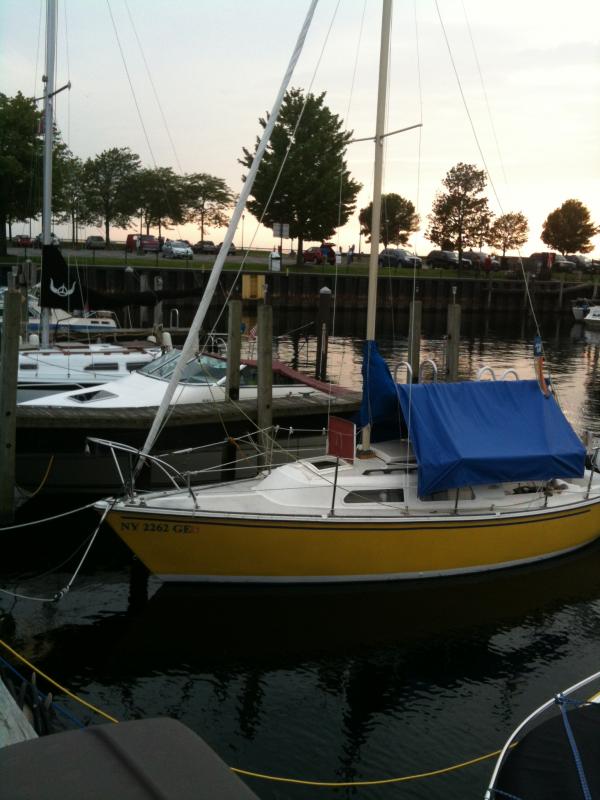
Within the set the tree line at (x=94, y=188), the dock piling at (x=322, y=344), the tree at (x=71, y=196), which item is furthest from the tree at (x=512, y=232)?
the dock piling at (x=322, y=344)

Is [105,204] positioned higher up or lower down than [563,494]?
higher up

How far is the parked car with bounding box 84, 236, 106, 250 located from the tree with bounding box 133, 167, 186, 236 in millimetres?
4986

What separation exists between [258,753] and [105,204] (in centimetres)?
7535

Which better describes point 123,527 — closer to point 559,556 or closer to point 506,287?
point 559,556

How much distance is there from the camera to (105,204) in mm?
78000

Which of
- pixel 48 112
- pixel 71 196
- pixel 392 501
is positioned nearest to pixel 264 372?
pixel 392 501

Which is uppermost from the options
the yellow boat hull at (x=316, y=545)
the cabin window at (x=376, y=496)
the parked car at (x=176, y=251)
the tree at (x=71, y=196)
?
the tree at (x=71, y=196)

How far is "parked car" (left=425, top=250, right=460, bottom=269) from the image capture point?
76750 mm

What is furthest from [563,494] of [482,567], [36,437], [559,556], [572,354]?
[572,354]

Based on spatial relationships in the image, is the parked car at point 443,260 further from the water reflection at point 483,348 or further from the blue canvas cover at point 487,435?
the blue canvas cover at point 487,435

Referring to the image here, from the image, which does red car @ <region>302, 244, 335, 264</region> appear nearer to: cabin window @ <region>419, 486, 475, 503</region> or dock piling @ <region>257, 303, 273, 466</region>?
dock piling @ <region>257, 303, 273, 466</region>

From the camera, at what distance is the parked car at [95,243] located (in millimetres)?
76062

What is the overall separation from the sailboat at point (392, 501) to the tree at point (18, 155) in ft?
153

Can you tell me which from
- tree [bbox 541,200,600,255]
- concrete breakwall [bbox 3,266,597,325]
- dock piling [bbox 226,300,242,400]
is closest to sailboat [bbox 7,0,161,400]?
dock piling [bbox 226,300,242,400]
